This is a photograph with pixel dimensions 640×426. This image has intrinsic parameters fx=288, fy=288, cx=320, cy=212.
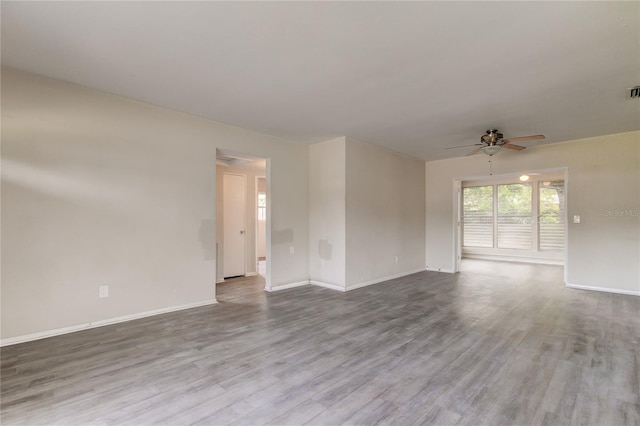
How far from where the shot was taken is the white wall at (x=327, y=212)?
4.92 meters

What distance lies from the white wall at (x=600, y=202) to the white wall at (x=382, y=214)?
2.02 m

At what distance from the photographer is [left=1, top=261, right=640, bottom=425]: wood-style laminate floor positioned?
5.94 ft

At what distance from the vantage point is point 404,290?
4.92m

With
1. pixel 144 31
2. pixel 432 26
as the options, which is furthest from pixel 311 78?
pixel 144 31

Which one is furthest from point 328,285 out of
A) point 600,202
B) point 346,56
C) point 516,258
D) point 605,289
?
point 516,258

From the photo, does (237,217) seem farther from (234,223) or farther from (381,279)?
(381,279)

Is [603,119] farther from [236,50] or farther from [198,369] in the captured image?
[198,369]

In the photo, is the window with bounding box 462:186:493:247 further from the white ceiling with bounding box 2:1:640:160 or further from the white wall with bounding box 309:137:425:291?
the white ceiling with bounding box 2:1:640:160

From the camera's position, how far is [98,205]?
10.4ft

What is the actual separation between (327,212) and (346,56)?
118 inches

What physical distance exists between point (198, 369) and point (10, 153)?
8.78 feet

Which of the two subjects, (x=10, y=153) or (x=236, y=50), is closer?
(x=236, y=50)

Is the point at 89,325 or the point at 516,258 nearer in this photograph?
the point at 89,325

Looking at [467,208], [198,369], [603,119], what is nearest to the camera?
[198,369]
